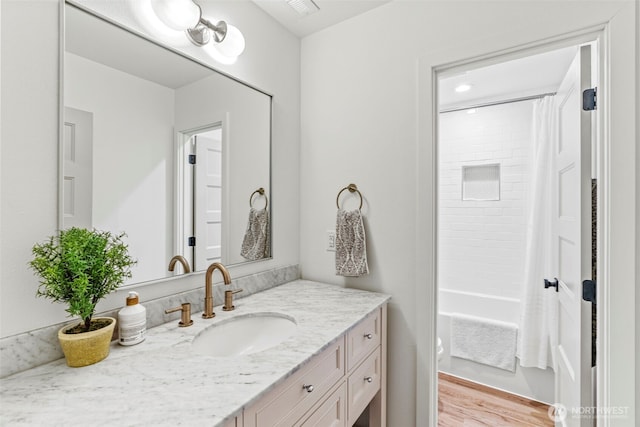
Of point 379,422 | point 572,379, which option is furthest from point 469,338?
point 379,422

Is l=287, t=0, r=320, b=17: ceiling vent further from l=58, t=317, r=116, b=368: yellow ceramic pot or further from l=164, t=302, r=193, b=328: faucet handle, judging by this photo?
l=58, t=317, r=116, b=368: yellow ceramic pot

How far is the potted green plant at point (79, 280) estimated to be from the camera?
771mm

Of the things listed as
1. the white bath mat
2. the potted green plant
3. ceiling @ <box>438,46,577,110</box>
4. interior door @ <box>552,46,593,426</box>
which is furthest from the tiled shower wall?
the potted green plant

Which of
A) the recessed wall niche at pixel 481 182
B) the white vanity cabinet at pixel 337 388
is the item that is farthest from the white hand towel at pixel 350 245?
the recessed wall niche at pixel 481 182

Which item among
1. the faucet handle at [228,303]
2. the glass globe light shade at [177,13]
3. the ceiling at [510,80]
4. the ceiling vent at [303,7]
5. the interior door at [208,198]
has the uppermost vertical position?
the ceiling vent at [303,7]

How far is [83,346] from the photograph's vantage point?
2.59ft

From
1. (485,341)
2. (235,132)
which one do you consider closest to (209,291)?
(235,132)

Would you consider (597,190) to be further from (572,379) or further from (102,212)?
(102,212)

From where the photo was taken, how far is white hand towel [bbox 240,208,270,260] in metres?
1.52

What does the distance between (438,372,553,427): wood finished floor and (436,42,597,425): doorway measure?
6 cm

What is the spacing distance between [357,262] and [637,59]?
1.28m

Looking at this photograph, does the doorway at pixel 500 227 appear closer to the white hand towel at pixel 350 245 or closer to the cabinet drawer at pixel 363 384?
the white hand towel at pixel 350 245

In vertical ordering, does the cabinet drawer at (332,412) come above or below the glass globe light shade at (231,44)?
below

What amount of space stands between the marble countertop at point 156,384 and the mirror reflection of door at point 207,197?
1.09ft
